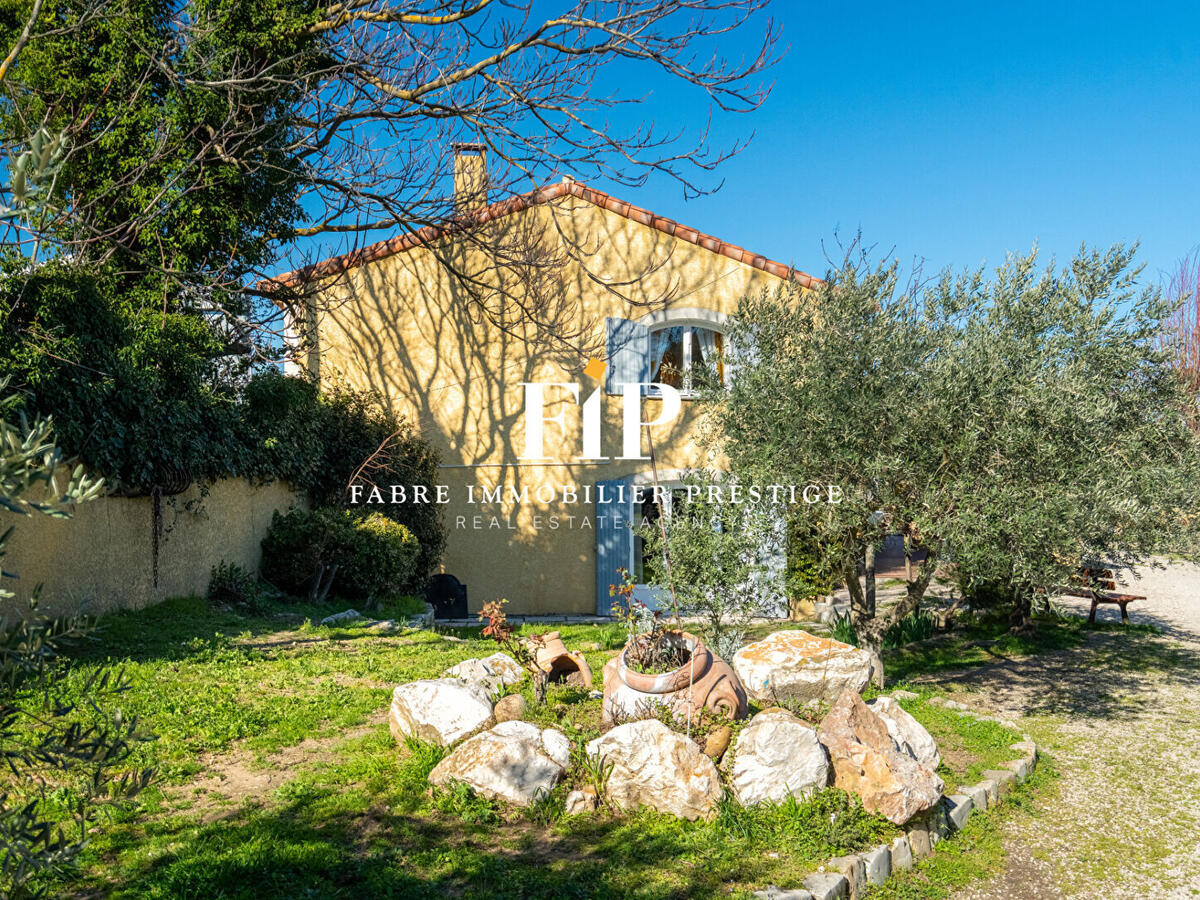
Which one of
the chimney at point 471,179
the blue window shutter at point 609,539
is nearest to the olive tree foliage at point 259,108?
the chimney at point 471,179

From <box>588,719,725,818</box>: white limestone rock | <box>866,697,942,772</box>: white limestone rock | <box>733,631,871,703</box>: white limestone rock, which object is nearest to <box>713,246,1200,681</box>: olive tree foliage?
<box>733,631,871,703</box>: white limestone rock

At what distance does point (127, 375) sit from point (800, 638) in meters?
7.01

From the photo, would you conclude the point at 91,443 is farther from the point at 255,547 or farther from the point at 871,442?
the point at 871,442

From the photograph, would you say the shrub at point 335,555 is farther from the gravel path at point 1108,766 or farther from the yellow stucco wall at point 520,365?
the gravel path at point 1108,766

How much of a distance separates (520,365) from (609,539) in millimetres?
3402

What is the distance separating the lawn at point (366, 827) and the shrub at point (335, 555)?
485 cm

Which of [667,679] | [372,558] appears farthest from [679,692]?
[372,558]

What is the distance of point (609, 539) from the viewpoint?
47.6 feet

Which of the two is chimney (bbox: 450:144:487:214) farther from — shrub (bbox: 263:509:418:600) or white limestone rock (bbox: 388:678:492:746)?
white limestone rock (bbox: 388:678:492:746)

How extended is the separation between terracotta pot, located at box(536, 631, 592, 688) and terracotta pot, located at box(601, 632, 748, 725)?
1305 mm

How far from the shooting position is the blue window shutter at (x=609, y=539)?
14.5m

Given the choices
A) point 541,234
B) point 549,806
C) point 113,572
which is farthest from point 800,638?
point 541,234

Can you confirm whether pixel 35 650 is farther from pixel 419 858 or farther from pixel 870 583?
pixel 870 583

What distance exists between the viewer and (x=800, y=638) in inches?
279
